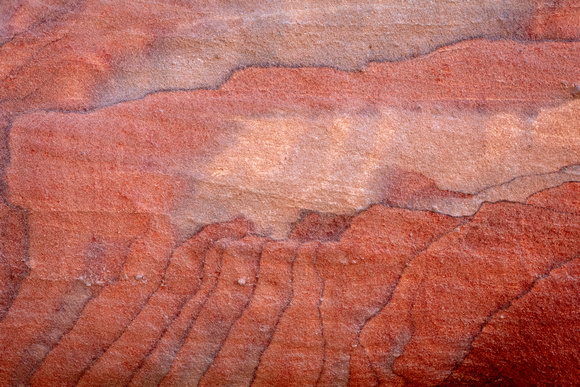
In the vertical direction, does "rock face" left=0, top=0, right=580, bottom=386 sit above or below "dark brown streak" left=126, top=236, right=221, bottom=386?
above

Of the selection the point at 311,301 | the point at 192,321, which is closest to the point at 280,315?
the point at 311,301

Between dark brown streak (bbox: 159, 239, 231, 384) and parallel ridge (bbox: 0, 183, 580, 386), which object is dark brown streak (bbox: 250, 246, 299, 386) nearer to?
parallel ridge (bbox: 0, 183, 580, 386)

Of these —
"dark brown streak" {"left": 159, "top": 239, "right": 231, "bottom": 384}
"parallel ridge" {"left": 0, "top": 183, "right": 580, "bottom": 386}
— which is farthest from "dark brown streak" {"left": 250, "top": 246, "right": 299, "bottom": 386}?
"dark brown streak" {"left": 159, "top": 239, "right": 231, "bottom": 384}

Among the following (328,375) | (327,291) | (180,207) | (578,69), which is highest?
(578,69)

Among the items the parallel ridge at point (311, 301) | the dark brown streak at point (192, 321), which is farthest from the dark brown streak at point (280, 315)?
the dark brown streak at point (192, 321)

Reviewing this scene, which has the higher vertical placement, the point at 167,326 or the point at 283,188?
the point at 283,188

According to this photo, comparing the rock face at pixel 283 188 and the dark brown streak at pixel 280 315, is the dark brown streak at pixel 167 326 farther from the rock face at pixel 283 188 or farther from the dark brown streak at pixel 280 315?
the dark brown streak at pixel 280 315

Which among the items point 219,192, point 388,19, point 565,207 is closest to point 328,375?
point 219,192

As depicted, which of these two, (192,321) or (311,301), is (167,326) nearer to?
(192,321)

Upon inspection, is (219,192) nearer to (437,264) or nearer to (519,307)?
(437,264)
